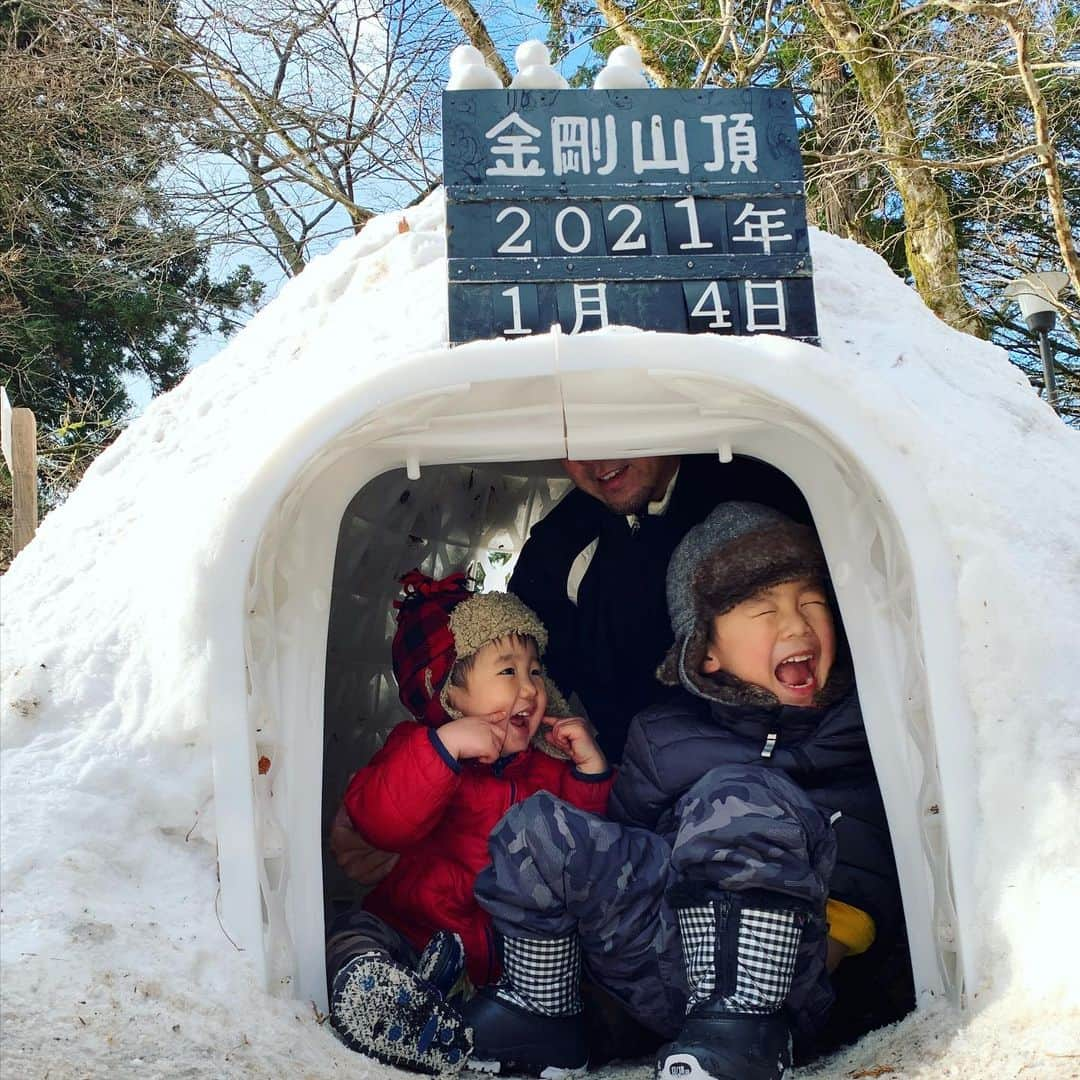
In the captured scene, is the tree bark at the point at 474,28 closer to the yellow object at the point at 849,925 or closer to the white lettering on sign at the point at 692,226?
the white lettering on sign at the point at 692,226

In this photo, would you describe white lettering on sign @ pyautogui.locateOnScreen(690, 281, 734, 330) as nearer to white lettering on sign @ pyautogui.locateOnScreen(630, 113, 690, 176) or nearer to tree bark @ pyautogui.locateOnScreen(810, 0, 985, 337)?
white lettering on sign @ pyautogui.locateOnScreen(630, 113, 690, 176)

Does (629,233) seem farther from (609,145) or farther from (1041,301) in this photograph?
(1041,301)

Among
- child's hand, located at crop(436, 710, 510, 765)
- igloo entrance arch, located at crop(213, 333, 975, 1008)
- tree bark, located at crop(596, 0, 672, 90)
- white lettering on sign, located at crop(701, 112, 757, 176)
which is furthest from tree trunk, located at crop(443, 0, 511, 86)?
child's hand, located at crop(436, 710, 510, 765)

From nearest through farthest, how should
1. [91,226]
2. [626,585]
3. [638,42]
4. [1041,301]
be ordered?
[626,585] → [1041,301] → [638,42] → [91,226]

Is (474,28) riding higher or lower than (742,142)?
higher

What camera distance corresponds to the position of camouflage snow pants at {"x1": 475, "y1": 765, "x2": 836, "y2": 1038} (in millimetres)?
2107

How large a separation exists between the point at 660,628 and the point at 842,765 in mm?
756

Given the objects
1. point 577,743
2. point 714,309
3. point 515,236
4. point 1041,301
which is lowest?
point 577,743

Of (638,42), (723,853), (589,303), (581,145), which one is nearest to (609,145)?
(581,145)

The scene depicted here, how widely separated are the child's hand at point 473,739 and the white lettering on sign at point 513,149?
1.26m

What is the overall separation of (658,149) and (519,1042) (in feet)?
6.35

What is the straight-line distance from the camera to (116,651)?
2357 mm

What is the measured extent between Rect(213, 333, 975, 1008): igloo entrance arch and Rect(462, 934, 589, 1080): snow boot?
327 millimetres

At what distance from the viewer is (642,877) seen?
2.23m
